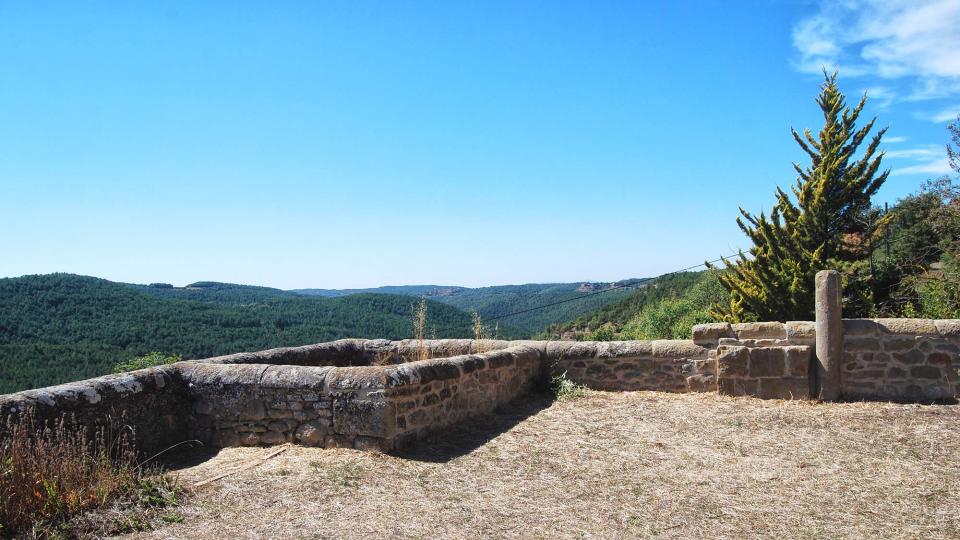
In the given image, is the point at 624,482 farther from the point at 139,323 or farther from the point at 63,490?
the point at 139,323

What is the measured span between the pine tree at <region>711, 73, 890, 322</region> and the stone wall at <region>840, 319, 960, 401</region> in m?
7.96

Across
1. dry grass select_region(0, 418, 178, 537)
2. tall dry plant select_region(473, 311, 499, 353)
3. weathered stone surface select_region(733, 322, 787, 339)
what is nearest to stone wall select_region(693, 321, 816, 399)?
weathered stone surface select_region(733, 322, 787, 339)

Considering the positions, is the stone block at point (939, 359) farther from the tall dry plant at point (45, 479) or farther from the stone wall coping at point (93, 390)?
the stone wall coping at point (93, 390)

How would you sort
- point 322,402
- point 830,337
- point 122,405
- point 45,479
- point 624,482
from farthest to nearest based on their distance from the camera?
point 830,337
point 322,402
point 122,405
point 624,482
point 45,479

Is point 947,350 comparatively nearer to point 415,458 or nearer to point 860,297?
point 415,458

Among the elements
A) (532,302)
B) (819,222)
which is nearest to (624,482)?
(819,222)

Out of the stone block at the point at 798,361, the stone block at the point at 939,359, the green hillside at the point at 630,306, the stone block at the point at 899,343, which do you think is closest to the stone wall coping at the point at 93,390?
the stone block at the point at 798,361

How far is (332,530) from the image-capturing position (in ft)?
13.0

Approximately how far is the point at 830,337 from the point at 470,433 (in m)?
4.35

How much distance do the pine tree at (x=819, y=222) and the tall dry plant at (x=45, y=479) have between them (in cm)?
1423

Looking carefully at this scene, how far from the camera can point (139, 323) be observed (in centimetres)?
2794

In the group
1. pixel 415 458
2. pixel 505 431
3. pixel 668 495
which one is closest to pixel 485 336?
pixel 505 431

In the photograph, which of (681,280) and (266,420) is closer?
(266,420)

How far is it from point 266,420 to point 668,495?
3.65m
